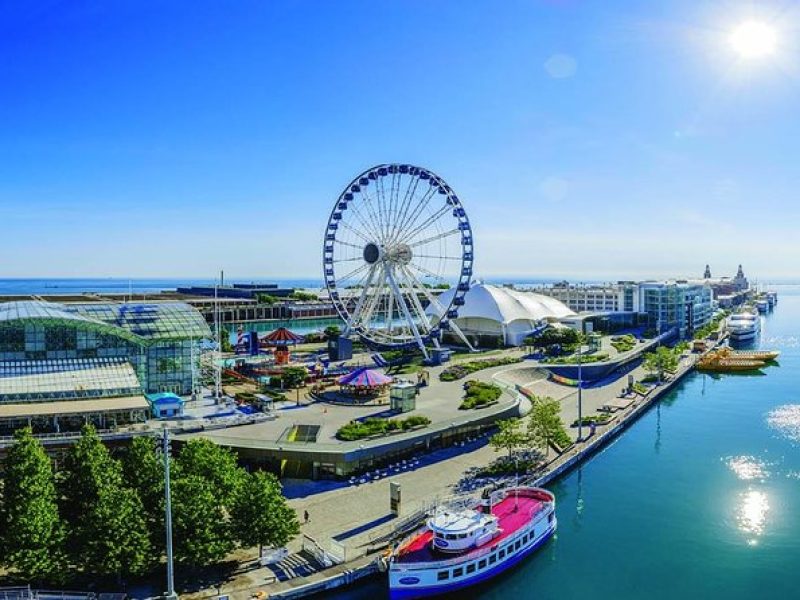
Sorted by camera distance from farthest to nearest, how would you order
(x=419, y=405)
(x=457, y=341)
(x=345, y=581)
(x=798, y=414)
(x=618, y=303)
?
1. (x=618, y=303)
2. (x=457, y=341)
3. (x=798, y=414)
4. (x=419, y=405)
5. (x=345, y=581)

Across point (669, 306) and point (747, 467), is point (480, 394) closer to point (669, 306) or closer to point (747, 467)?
point (747, 467)

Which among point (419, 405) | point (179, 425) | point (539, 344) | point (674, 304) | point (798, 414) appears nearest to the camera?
point (179, 425)

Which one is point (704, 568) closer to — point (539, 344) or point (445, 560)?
point (445, 560)

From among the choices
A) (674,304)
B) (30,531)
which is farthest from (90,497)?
(674,304)

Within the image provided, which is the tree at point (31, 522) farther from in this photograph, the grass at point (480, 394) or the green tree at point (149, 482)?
the grass at point (480, 394)

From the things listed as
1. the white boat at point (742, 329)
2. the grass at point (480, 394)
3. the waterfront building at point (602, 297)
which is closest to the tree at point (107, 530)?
the grass at point (480, 394)

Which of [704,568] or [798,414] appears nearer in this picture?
[704,568]

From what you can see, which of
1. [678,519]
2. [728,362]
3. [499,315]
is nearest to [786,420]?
[678,519]
